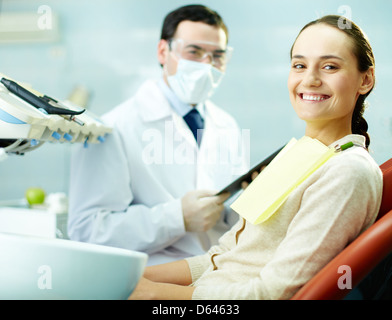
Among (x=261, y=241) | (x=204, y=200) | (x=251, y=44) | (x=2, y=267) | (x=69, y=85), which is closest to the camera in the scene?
(x=2, y=267)

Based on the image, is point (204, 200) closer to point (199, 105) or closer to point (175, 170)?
point (175, 170)

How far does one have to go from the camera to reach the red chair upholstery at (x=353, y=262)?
92 cm

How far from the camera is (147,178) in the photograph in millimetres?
1965

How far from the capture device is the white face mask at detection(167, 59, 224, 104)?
2.01 meters

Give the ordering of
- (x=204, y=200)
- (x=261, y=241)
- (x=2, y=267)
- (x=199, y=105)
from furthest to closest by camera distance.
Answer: (x=199, y=105) → (x=204, y=200) → (x=261, y=241) → (x=2, y=267)

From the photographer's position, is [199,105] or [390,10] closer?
[390,10]

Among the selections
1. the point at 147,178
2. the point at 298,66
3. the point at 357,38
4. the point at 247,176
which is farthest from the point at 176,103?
the point at 357,38

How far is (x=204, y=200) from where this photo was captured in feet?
5.83

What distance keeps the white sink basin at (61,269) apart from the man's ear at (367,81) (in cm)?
72

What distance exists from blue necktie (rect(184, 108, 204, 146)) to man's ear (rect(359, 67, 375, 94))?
3.32 ft

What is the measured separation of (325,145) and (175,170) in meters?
0.93

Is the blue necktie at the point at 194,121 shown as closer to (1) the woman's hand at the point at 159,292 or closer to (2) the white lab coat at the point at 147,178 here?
(2) the white lab coat at the point at 147,178
